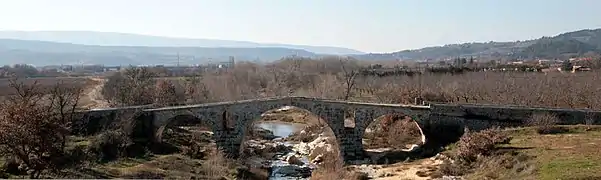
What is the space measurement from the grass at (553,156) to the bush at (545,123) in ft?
1.78

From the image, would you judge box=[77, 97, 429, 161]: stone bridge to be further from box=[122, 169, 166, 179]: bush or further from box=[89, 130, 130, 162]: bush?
box=[122, 169, 166, 179]: bush

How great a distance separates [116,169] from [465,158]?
63.3 feet

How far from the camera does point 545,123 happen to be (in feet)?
136

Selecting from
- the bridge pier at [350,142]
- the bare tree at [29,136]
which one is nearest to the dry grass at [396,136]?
the bridge pier at [350,142]

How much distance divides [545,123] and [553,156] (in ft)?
37.4

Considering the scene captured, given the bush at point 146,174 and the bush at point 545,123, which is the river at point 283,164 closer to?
the bush at point 146,174

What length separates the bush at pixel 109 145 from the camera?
3650 centimetres

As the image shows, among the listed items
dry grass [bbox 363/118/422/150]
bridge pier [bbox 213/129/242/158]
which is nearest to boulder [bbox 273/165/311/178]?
bridge pier [bbox 213/129/242/158]

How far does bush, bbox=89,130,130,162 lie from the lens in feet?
120

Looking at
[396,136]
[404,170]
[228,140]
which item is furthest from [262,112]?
[396,136]

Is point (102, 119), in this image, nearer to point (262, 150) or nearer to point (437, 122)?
point (262, 150)

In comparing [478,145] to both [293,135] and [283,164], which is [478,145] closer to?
[283,164]

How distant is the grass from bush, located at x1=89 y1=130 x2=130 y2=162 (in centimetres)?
2036

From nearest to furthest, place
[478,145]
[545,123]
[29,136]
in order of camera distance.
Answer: [29,136] < [478,145] < [545,123]
